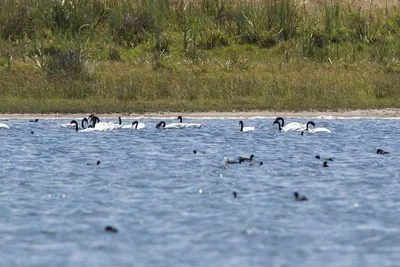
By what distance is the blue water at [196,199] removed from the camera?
13672mm

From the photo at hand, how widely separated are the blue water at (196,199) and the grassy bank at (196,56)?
4.87m

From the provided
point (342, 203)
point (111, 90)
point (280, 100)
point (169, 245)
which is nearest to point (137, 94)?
point (111, 90)

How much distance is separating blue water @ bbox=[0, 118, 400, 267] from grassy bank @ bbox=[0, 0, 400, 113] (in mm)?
4869

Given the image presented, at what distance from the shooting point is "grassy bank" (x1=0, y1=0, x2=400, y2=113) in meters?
31.7

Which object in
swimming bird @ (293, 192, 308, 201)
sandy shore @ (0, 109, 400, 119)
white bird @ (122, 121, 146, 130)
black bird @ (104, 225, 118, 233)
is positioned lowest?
black bird @ (104, 225, 118, 233)

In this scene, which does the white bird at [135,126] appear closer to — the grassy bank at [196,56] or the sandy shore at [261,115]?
the sandy shore at [261,115]

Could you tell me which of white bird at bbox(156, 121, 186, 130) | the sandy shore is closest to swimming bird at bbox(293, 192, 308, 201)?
white bird at bbox(156, 121, 186, 130)

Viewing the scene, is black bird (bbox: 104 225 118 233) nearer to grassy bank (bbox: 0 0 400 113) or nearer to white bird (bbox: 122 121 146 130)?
white bird (bbox: 122 121 146 130)

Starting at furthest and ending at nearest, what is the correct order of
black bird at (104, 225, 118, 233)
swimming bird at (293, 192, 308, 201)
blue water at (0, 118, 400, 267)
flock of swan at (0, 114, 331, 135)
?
flock of swan at (0, 114, 331, 135)
swimming bird at (293, 192, 308, 201)
black bird at (104, 225, 118, 233)
blue water at (0, 118, 400, 267)

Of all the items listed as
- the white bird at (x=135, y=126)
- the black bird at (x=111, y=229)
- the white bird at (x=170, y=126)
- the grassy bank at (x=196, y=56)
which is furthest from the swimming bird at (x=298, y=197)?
the grassy bank at (x=196, y=56)

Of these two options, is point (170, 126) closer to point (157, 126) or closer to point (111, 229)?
point (157, 126)

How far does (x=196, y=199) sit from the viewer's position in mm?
17375

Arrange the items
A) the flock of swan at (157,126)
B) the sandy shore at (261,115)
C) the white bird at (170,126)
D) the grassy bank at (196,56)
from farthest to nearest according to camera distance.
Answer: the grassy bank at (196,56)
the sandy shore at (261,115)
the white bird at (170,126)
the flock of swan at (157,126)

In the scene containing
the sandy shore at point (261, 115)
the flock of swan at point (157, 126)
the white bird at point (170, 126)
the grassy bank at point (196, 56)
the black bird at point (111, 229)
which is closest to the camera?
the black bird at point (111, 229)
